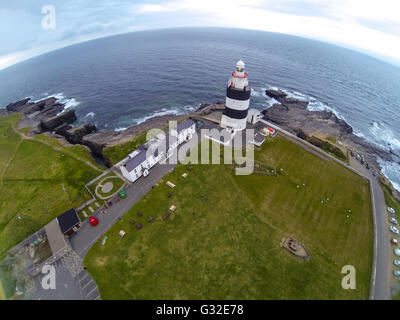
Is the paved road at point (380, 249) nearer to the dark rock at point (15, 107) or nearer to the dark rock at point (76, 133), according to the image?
the dark rock at point (76, 133)

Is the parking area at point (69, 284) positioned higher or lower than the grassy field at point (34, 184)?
Answer: higher

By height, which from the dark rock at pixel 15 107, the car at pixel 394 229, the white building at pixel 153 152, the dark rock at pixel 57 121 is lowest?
the dark rock at pixel 15 107

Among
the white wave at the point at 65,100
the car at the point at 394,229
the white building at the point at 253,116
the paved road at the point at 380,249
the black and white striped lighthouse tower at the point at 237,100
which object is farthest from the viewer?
the white wave at the point at 65,100

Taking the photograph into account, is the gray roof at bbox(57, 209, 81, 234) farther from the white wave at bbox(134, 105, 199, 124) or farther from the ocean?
the white wave at bbox(134, 105, 199, 124)

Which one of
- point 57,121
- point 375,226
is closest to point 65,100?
point 57,121

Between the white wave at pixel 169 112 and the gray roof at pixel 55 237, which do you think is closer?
the gray roof at pixel 55 237

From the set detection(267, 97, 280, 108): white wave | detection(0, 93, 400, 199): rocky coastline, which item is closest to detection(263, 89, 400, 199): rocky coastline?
detection(0, 93, 400, 199): rocky coastline

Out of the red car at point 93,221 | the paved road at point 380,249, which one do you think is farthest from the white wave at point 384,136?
the red car at point 93,221
